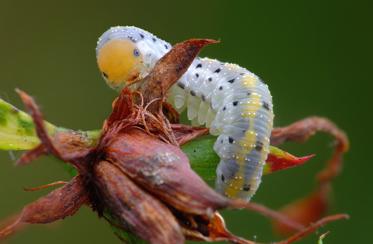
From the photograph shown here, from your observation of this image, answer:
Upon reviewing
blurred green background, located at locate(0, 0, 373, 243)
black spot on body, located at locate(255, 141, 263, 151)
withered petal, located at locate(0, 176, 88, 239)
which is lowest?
blurred green background, located at locate(0, 0, 373, 243)

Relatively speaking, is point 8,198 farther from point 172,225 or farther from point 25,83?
point 172,225

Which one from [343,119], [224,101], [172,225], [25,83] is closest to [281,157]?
[224,101]

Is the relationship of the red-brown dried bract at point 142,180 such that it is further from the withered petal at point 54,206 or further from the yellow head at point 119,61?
the yellow head at point 119,61

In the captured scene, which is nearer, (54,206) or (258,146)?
(54,206)

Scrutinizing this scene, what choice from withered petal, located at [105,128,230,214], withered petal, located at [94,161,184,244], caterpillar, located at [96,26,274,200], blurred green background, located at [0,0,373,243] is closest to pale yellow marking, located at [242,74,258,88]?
caterpillar, located at [96,26,274,200]

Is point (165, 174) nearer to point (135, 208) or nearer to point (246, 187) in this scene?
point (135, 208)

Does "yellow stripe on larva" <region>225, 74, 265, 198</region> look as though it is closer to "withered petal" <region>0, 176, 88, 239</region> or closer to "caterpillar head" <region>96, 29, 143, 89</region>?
"caterpillar head" <region>96, 29, 143, 89</region>

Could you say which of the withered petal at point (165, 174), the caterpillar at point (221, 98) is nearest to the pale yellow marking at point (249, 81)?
the caterpillar at point (221, 98)

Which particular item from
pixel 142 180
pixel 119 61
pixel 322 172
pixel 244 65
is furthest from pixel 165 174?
pixel 244 65
